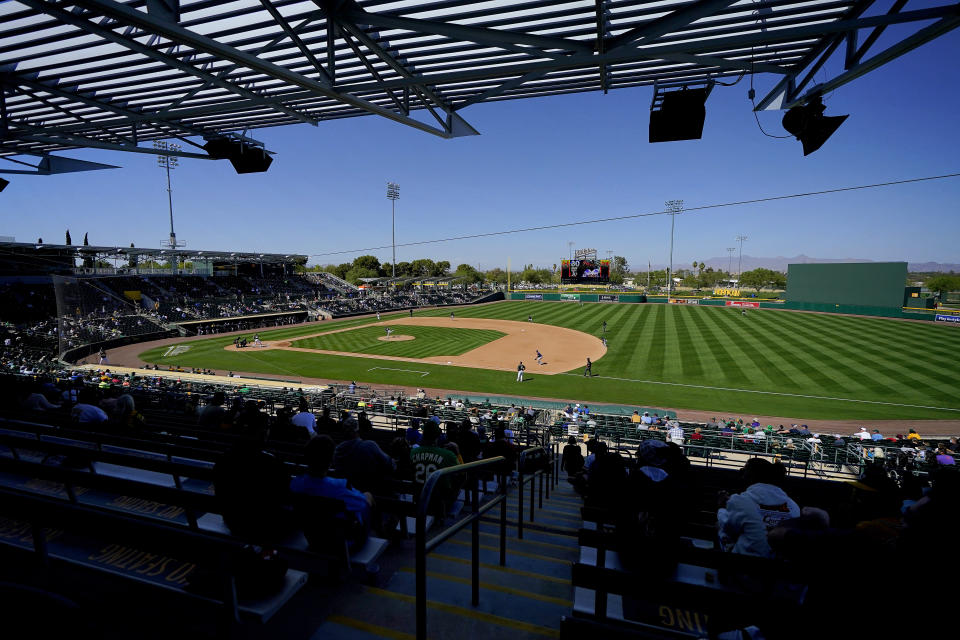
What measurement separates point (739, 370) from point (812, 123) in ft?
80.0

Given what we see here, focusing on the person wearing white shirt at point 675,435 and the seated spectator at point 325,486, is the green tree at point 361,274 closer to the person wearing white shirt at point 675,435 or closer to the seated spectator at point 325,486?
the person wearing white shirt at point 675,435

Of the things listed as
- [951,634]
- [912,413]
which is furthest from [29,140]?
[912,413]

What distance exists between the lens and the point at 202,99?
901 cm

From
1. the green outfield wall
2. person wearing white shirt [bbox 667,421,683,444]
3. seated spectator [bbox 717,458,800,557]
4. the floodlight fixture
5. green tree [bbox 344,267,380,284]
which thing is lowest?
person wearing white shirt [bbox 667,421,683,444]

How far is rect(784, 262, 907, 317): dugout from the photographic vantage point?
56969 mm

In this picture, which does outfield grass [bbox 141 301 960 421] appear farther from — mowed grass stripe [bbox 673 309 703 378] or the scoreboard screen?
the scoreboard screen

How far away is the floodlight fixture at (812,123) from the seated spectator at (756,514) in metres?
6.33

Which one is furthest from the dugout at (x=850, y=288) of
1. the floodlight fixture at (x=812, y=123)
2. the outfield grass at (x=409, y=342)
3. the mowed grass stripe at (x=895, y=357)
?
the floodlight fixture at (x=812, y=123)

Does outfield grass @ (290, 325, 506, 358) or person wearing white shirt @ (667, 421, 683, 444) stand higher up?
person wearing white shirt @ (667, 421, 683, 444)

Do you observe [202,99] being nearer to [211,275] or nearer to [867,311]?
[211,275]

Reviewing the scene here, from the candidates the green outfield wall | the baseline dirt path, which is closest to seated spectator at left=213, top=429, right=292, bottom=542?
the baseline dirt path

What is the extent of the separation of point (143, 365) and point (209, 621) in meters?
35.2

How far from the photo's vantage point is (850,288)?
203 feet

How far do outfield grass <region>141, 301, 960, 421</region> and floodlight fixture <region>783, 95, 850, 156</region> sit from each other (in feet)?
55.4
